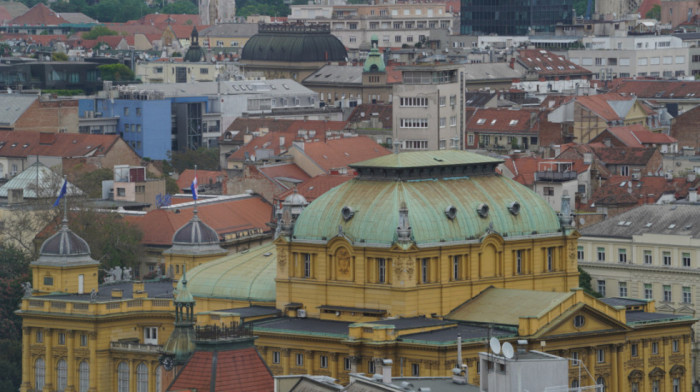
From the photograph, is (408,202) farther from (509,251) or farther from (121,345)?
(121,345)

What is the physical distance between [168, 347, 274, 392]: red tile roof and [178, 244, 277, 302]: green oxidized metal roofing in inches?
1730

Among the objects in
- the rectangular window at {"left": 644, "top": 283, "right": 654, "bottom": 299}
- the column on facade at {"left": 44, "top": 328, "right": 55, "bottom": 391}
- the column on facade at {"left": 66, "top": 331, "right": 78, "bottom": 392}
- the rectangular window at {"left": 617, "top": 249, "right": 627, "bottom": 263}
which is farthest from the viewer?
the rectangular window at {"left": 617, "top": 249, "right": 627, "bottom": 263}

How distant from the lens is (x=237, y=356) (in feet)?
369

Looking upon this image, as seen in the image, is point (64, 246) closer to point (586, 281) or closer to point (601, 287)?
point (586, 281)

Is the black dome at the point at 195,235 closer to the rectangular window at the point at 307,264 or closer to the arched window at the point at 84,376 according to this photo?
the arched window at the point at 84,376

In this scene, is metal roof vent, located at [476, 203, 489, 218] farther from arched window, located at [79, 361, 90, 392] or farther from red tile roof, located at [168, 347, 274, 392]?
red tile roof, located at [168, 347, 274, 392]

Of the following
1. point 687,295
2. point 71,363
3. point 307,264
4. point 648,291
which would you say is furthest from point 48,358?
point 687,295

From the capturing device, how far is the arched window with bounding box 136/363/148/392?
161250 millimetres

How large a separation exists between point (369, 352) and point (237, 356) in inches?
1251

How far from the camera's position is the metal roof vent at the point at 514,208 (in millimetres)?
153625

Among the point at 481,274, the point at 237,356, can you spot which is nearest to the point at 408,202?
the point at 481,274

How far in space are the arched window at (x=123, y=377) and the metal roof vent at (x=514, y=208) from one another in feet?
79.5

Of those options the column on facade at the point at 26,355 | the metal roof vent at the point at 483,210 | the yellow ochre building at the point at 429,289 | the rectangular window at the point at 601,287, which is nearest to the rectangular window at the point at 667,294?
the rectangular window at the point at 601,287

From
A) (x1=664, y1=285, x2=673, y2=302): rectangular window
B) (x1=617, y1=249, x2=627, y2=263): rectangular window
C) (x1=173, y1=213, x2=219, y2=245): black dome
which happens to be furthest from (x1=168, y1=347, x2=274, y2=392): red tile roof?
(x1=617, y1=249, x2=627, y2=263): rectangular window
